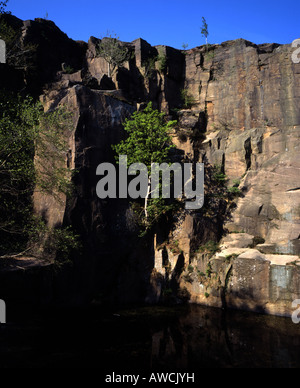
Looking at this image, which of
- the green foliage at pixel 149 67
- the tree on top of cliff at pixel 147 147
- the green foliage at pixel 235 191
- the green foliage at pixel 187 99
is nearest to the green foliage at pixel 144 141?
the tree on top of cliff at pixel 147 147

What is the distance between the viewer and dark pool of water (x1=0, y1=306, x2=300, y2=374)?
41.3 ft

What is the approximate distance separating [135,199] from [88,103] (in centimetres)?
786

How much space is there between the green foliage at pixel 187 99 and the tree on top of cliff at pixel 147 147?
10.6m

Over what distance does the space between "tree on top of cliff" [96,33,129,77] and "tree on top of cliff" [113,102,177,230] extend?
10.9 m

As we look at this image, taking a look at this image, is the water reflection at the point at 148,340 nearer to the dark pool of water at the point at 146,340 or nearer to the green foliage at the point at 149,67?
the dark pool of water at the point at 146,340

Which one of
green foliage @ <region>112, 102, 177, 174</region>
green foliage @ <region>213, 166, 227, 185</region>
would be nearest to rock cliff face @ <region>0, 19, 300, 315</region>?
green foliage @ <region>213, 166, 227, 185</region>

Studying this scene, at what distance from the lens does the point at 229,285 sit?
805 inches

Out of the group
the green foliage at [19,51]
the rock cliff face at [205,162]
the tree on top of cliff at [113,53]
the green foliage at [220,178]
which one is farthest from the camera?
the tree on top of cliff at [113,53]

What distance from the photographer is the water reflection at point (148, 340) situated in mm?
12617

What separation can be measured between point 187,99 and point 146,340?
25.7 metres

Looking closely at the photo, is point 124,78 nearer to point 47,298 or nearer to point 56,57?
point 56,57

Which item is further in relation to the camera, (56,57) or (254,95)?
(56,57)

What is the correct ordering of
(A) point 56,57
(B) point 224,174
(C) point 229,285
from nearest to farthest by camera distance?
(C) point 229,285
(B) point 224,174
(A) point 56,57

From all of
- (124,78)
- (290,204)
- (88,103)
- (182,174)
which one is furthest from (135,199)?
(124,78)
